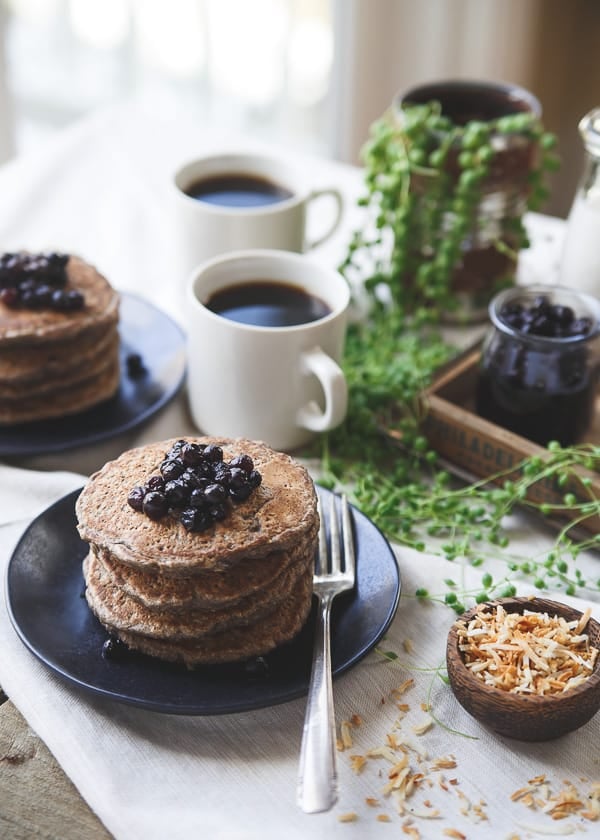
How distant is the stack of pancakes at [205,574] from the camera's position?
1178mm

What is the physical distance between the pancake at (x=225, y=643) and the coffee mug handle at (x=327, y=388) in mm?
428

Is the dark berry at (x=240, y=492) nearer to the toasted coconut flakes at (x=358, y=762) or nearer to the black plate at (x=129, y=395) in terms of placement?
the toasted coconut flakes at (x=358, y=762)

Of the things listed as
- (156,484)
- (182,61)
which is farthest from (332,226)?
(182,61)

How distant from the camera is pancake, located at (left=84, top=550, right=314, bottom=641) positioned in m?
1.20

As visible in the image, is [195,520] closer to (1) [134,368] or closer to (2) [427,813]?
(2) [427,813]

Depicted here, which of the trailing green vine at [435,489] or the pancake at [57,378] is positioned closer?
the trailing green vine at [435,489]

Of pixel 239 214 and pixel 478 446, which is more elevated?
pixel 239 214

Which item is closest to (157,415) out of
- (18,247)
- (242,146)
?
(18,247)

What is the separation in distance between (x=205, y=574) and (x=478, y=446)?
1.98 ft

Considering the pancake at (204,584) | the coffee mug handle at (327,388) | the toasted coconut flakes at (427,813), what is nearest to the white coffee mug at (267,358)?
the coffee mug handle at (327,388)

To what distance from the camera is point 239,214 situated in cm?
188

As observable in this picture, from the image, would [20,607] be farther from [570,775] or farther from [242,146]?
[242,146]

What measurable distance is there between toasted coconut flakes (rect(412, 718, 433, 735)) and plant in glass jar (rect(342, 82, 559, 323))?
0.90 m

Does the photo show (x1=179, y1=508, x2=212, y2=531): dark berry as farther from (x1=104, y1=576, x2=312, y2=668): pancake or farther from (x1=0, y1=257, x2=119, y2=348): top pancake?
(x1=0, y1=257, x2=119, y2=348): top pancake
